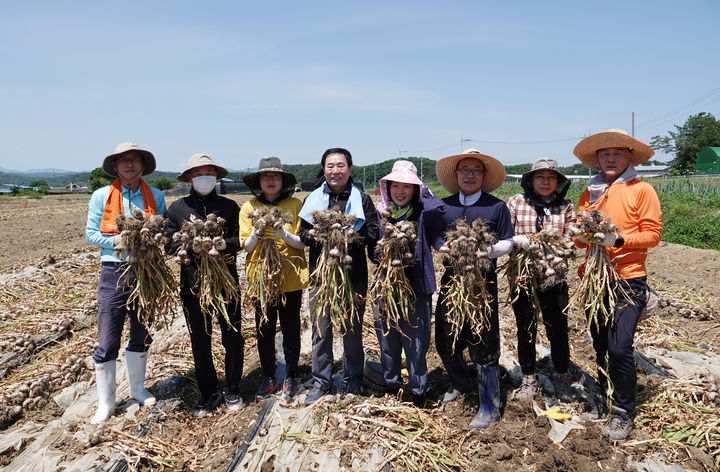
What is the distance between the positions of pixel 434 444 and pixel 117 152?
2.94 meters

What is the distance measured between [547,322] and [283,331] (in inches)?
77.9

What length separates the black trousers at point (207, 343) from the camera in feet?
10.2

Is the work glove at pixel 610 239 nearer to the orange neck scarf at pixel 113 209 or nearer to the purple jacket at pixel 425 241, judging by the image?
the purple jacket at pixel 425 241

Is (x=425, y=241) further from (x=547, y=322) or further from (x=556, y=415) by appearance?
(x=556, y=415)

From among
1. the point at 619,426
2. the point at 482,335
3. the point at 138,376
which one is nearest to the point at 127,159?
the point at 138,376

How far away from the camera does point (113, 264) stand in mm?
3006

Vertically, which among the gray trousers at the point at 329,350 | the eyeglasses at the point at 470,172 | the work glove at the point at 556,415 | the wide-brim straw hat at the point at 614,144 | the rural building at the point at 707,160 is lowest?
the work glove at the point at 556,415

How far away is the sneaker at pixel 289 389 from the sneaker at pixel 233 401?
1.11ft

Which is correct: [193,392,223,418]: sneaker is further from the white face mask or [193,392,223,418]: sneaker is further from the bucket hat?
the bucket hat

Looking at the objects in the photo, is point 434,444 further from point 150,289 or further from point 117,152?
point 117,152

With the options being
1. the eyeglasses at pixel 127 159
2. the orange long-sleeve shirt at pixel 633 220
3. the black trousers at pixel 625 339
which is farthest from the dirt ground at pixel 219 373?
the eyeglasses at pixel 127 159

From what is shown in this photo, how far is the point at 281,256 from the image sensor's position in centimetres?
306

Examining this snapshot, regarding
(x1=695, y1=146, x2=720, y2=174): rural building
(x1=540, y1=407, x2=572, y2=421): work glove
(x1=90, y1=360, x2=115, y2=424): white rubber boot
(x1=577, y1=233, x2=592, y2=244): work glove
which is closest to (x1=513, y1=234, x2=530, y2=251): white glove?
(x1=577, y1=233, x2=592, y2=244): work glove

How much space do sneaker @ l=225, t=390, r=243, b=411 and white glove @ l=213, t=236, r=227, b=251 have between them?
1.15 metres
